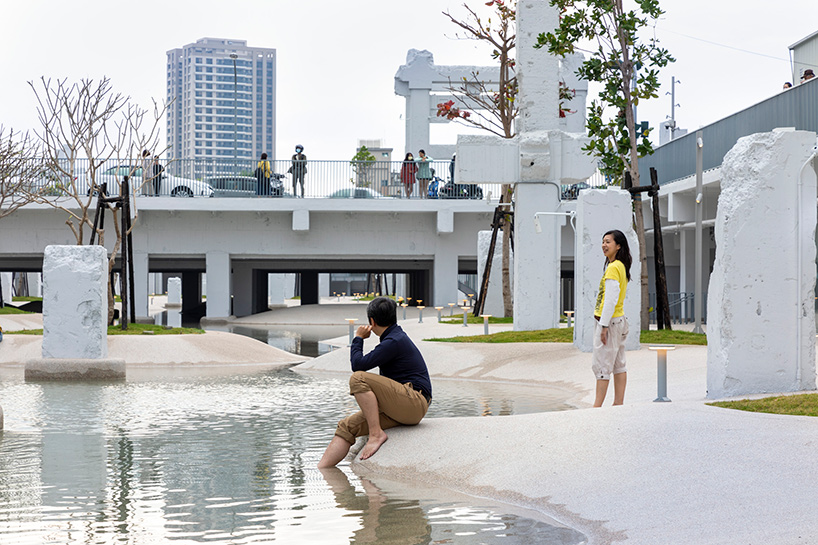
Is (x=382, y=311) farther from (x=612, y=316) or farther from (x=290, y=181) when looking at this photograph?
(x=290, y=181)

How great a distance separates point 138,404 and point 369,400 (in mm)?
5044

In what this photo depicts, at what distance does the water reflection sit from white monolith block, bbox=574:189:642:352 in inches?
164

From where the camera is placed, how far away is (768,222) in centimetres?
923

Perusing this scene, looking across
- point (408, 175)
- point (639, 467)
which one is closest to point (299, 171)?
point (408, 175)

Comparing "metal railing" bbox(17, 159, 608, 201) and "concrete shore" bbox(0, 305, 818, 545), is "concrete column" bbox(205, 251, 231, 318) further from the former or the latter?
"concrete shore" bbox(0, 305, 818, 545)

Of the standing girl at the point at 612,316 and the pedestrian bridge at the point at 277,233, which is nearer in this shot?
the standing girl at the point at 612,316

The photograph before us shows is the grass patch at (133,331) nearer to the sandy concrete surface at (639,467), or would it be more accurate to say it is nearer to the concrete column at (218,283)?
the sandy concrete surface at (639,467)

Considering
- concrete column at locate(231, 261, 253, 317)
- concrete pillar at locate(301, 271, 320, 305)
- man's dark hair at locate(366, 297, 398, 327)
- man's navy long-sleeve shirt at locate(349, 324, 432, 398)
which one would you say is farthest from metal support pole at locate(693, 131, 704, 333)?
concrete pillar at locate(301, 271, 320, 305)

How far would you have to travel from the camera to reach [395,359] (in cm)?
754

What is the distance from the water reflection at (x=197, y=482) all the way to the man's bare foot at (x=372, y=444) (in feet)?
0.64

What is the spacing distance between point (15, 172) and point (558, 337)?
25.0m

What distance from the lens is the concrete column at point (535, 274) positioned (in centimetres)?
1888

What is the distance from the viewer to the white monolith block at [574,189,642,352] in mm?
14984

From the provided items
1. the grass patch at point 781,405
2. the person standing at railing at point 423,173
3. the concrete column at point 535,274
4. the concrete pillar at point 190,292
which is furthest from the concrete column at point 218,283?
the grass patch at point 781,405
